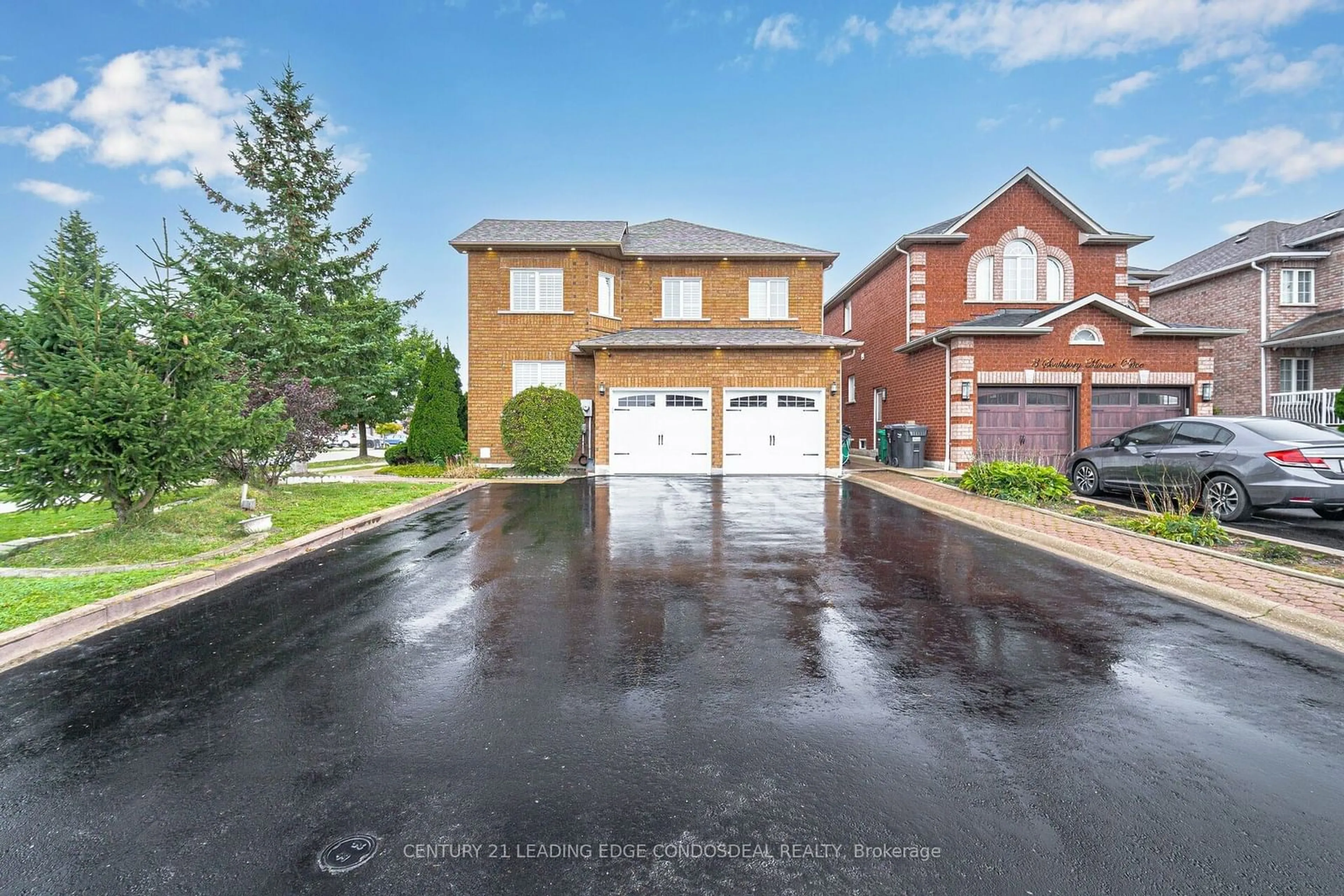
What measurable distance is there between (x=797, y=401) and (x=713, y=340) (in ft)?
9.98

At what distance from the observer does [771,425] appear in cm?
1673

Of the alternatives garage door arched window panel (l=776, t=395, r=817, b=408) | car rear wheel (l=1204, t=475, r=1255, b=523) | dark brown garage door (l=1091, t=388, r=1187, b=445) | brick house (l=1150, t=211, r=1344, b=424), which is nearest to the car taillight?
car rear wheel (l=1204, t=475, r=1255, b=523)

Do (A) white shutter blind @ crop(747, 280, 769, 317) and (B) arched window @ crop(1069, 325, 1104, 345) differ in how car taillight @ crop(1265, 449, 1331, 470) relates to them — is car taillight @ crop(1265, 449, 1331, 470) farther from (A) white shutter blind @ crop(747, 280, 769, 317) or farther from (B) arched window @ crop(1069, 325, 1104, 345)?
(A) white shutter blind @ crop(747, 280, 769, 317)

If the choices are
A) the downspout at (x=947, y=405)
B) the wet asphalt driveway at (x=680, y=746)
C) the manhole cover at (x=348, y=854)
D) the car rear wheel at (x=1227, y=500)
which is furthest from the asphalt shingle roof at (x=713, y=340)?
the manhole cover at (x=348, y=854)

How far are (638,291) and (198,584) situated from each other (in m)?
15.4

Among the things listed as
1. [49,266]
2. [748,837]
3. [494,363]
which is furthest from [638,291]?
[748,837]

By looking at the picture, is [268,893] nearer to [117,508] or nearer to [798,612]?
[798,612]

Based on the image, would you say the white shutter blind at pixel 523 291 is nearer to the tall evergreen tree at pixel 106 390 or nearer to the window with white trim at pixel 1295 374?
the tall evergreen tree at pixel 106 390

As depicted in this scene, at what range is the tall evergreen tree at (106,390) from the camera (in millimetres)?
6270

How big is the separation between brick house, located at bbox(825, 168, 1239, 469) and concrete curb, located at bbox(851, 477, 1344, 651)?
728 centimetres

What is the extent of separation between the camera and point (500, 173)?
2834 cm

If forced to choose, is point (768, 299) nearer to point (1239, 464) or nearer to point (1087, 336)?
point (1087, 336)

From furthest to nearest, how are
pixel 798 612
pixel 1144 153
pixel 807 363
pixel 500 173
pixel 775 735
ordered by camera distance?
pixel 500 173 → pixel 1144 153 → pixel 807 363 → pixel 798 612 → pixel 775 735

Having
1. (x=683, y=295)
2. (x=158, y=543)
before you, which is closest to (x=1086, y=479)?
(x=683, y=295)
